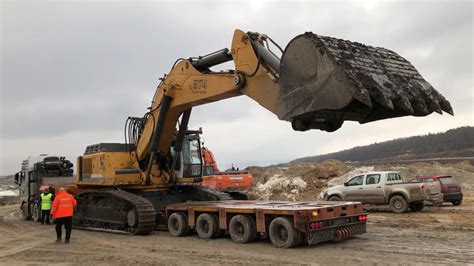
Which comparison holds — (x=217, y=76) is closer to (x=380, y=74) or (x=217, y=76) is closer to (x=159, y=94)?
(x=159, y=94)

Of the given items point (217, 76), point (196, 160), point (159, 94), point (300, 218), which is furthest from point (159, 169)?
point (300, 218)

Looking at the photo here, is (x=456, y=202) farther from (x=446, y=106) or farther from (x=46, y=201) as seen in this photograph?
(x=46, y=201)

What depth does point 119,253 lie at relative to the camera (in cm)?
1145

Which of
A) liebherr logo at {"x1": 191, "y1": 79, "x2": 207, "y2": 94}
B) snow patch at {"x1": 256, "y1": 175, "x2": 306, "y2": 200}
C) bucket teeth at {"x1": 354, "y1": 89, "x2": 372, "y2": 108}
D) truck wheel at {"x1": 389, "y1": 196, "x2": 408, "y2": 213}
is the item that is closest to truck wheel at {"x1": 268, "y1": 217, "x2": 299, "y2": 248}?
bucket teeth at {"x1": 354, "y1": 89, "x2": 372, "y2": 108}

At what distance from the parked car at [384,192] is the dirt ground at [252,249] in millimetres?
3223

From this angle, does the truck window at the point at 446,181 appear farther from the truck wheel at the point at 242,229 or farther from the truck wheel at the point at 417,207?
the truck wheel at the point at 242,229

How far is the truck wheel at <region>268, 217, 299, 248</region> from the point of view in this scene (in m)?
10.9

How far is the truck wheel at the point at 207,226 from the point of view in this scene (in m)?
12.9

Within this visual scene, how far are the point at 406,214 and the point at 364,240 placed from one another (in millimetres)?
7410

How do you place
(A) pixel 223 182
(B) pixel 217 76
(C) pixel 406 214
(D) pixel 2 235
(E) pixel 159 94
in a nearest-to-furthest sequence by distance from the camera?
(B) pixel 217 76
(E) pixel 159 94
(D) pixel 2 235
(C) pixel 406 214
(A) pixel 223 182

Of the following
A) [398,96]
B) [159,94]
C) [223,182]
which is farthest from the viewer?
[223,182]

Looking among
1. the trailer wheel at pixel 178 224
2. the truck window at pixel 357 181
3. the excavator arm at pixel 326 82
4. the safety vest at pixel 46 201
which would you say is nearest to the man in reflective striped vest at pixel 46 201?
the safety vest at pixel 46 201

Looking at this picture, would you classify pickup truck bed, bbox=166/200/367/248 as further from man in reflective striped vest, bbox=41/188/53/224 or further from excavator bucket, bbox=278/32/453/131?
man in reflective striped vest, bbox=41/188/53/224

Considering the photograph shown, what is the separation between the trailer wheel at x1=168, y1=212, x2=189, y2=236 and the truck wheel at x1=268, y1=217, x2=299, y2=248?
3.35 m
